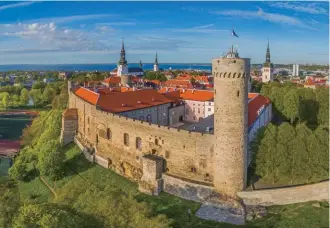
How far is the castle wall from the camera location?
29.1 metres

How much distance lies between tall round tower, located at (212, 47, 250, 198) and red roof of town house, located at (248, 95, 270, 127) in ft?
29.7

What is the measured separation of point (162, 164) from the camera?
31.5 meters

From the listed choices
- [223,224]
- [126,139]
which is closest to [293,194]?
[223,224]

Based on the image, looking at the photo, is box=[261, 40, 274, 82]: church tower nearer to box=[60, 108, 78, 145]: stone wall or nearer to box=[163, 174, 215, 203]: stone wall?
box=[60, 108, 78, 145]: stone wall

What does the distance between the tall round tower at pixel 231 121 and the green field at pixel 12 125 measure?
44594mm

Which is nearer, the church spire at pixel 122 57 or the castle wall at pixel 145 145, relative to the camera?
the castle wall at pixel 145 145

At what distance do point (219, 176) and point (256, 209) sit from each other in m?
3.73

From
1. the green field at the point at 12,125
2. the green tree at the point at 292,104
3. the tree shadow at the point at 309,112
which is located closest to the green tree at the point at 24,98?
the green field at the point at 12,125

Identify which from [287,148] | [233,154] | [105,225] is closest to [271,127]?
[287,148]

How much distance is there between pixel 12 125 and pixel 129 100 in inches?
1383

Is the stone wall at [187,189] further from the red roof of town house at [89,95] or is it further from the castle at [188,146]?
the red roof of town house at [89,95]

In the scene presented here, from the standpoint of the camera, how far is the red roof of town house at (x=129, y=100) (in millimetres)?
44394

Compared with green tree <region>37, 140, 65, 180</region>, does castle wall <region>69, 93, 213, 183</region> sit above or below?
above

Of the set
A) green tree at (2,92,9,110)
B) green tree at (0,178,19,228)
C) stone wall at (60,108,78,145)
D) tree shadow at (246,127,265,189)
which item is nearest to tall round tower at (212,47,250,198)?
tree shadow at (246,127,265,189)
